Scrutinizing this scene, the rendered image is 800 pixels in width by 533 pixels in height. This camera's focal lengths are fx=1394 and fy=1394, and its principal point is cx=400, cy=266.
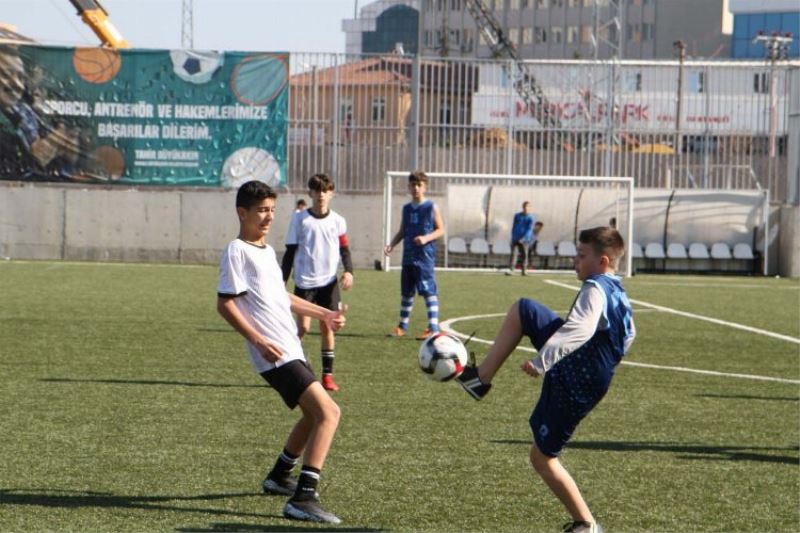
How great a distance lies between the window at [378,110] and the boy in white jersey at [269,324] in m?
29.3

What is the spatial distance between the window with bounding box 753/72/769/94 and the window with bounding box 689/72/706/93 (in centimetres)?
149

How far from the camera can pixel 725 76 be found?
39312mm

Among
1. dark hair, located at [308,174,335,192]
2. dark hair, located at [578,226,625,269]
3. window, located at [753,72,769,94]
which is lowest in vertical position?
dark hair, located at [578,226,625,269]

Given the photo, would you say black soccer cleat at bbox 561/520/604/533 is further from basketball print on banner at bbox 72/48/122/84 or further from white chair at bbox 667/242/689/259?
basketball print on banner at bbox 72/48/122/84

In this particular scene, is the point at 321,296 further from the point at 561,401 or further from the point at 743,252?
the point at 743,252

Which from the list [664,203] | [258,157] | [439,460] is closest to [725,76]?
[664,203]

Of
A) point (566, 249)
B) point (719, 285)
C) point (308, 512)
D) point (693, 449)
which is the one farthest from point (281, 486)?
point (566, 249)

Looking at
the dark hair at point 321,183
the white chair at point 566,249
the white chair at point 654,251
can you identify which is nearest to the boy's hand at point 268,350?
the dark hair at point 321,183

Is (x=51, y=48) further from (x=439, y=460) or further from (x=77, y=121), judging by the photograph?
(x=439, y=460)

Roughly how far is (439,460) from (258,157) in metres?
27.4

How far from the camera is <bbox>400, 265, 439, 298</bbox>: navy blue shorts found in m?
17.3

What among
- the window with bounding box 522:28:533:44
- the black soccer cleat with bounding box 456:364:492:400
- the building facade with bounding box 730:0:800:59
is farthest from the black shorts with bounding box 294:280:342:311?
the window with bounding box 522:28:533:44

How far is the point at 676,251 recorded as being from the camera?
1468 inches

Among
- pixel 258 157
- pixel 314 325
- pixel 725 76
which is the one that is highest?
pixel 725 76
